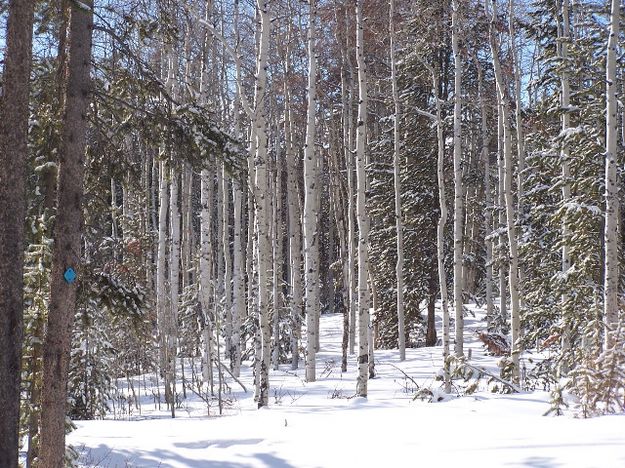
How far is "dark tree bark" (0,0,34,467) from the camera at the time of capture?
204 inches

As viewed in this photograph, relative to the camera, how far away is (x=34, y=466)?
6078 millimetres

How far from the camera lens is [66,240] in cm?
586

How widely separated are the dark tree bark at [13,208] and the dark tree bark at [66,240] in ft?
1.66

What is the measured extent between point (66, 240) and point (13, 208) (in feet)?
2.21

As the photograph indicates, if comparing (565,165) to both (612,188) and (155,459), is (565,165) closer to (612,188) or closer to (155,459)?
(612,188)

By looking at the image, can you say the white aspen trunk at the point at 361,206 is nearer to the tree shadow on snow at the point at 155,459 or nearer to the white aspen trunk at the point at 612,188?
the white aspen trunk at the point at 612,188

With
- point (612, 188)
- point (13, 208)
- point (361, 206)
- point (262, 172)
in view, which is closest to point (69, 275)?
point (13, 208)

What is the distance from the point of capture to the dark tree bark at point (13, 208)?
17.0ft

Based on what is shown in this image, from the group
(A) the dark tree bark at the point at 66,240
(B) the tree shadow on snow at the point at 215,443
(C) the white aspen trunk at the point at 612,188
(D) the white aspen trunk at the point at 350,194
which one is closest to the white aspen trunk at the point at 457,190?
(D) the white aspen trunk at the point at 350,194

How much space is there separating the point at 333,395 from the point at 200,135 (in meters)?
6.87

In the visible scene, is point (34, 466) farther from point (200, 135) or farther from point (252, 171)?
point (252, 171)

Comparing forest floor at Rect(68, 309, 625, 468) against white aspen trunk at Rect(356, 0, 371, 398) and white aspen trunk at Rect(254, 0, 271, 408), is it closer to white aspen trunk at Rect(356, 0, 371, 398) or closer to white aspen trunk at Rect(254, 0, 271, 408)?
white aspen trunk at Rect(254, 0, 271, 408)

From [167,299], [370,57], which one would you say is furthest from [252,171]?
[370,57]

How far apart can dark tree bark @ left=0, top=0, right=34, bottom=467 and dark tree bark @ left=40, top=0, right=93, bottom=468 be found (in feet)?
1.66
